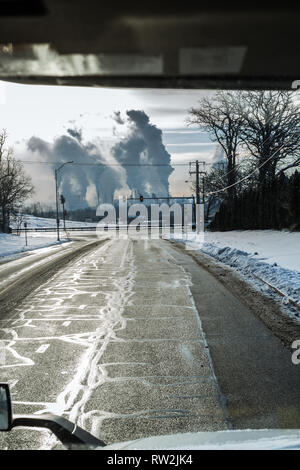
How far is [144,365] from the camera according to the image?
5047mm

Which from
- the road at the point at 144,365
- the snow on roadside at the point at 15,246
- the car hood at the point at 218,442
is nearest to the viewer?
the car hood at the point at 218,442

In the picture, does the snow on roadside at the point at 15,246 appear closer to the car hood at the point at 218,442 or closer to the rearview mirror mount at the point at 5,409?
the rearview mirror mount at the point at 5,409

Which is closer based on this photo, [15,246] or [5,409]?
[5,409]

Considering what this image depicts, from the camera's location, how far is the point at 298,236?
2436 cm

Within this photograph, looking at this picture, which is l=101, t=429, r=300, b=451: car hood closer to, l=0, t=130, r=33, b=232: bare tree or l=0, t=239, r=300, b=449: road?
l=0, t=239, r=300, b=449: road

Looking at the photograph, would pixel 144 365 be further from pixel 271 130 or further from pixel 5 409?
pixel 271 130

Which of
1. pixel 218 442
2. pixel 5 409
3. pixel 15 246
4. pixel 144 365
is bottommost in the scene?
pixel 15 246

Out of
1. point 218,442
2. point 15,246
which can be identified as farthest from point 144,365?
point 15,246

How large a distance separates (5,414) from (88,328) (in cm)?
456

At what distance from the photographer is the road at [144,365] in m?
3.64

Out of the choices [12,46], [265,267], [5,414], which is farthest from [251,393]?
[265,267]

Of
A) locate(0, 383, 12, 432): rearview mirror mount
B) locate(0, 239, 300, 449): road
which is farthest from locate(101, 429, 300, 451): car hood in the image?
locate(0, 239, 300, 449): road

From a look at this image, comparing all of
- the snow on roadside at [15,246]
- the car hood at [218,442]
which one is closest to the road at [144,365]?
the car hood at [218,442]

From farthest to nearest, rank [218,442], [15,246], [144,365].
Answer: [15,246], [144,365], [218,442]
